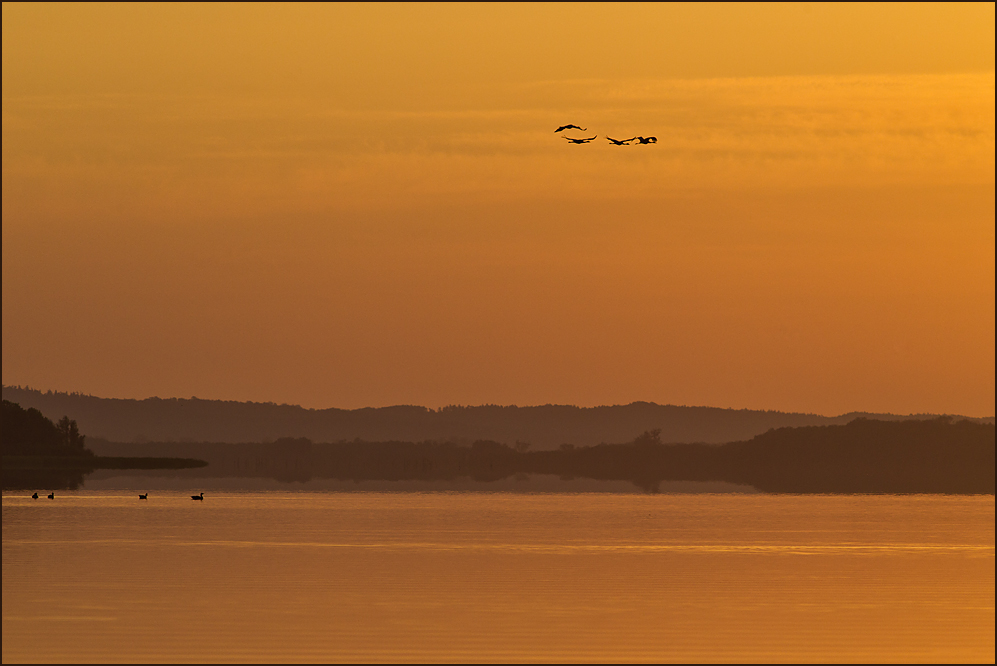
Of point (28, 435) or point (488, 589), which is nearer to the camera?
point (488, 589)

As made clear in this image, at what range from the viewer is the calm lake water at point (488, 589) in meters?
36.4

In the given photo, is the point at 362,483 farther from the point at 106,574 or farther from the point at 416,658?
the point at 416,658

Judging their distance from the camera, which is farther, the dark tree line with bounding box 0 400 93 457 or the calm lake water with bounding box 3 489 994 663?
the dark tree line with bounding box 0 400 93 457

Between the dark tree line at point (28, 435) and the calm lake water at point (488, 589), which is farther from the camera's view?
the dark tree line at point (28, 435)

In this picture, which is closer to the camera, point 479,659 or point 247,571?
point 479,659

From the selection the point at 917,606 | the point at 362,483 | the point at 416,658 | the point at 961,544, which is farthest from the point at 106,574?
the point at 362,483

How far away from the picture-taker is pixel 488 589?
156 feet

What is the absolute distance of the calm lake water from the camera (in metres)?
36.4

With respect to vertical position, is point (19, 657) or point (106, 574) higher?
point (106, 574)

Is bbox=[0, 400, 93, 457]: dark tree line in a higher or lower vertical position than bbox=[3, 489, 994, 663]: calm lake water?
higher

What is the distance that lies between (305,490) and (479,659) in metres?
106

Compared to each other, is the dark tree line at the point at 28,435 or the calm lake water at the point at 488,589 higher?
the dark tree line at the point at 28,435

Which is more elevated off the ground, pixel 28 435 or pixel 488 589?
pixel 28 435

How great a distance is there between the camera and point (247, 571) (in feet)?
172
